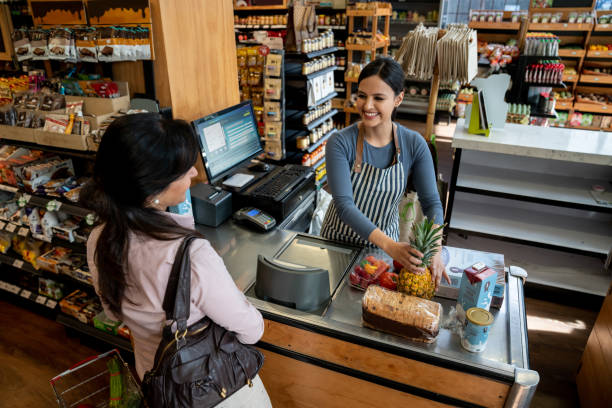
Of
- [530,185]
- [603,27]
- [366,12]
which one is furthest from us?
[603,27]

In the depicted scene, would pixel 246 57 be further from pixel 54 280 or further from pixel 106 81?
pixel 54 280

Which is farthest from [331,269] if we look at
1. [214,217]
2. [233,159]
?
[233,159]

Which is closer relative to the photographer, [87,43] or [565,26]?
[87,43]

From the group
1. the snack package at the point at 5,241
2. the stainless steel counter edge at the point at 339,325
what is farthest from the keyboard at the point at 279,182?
the snack package at the point at 5,241

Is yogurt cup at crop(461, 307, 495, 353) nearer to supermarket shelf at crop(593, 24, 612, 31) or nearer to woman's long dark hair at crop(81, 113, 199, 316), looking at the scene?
woman's long dark hair at crop(81, 113, 199, 316)

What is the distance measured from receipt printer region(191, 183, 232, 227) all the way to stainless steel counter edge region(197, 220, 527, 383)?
0.53 ft

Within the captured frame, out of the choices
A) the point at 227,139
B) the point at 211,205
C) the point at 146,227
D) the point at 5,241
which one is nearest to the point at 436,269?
the point at 146,227

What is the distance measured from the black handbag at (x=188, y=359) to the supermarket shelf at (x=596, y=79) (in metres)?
8.21

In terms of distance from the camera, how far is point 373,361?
149cm

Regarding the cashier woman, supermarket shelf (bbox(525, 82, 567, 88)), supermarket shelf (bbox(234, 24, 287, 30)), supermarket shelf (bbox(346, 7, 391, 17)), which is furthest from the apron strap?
supermarket shelf (bbox(234, 24, 287, 30))

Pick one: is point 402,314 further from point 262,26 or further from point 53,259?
point 262,26

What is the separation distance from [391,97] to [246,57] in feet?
12.1

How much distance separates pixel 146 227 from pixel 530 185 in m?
3.12

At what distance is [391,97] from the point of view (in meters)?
1.83
